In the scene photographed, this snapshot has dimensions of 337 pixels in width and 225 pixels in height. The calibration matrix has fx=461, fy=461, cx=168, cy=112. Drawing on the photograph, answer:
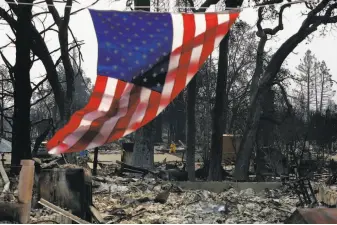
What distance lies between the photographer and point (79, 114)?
656cm

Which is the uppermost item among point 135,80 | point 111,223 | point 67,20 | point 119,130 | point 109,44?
point 67,20

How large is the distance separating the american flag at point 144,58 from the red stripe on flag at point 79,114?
14 mm

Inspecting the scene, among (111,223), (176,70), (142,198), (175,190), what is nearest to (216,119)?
(175,190)

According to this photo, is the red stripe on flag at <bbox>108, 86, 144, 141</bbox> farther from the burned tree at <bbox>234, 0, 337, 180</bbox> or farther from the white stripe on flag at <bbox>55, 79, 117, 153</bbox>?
the burned tree at <bbox>234, 0, 337, 180</bbox>

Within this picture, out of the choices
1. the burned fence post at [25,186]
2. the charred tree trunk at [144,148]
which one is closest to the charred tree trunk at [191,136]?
the charred tree trunk at [144,148]

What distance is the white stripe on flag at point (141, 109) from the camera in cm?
648

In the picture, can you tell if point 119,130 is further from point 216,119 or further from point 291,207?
point 216,119

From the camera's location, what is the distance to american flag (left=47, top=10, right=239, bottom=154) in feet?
21.9

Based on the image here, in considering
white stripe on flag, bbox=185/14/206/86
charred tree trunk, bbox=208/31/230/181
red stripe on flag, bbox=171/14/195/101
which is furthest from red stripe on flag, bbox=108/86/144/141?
charred tree trunk, bbox=208/31/230/181

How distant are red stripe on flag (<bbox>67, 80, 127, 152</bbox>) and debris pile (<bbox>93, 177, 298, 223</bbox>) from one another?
3.12 m

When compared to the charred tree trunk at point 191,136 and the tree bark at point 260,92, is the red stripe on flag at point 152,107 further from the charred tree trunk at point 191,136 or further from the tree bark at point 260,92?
the charred tree trunk at point 191,136

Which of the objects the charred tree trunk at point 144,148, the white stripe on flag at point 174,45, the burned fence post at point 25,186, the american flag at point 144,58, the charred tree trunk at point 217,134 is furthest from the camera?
the charred tree trunk at point 217,134

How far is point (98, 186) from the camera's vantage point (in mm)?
12438

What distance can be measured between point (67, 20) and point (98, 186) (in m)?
8.20
